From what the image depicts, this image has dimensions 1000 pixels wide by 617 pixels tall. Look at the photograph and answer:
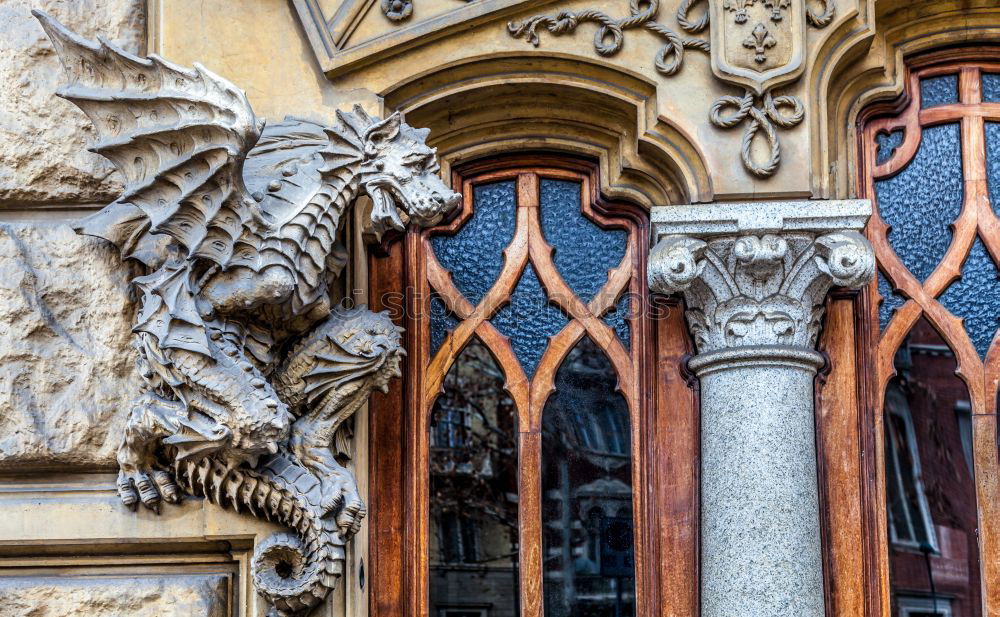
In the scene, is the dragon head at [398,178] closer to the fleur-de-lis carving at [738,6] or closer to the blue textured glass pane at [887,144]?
the fleur-de-lis carving at [738,6]

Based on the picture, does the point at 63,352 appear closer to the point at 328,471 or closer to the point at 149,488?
the point at 149,488


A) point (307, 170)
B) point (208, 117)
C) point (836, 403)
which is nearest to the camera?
point (208, 117)

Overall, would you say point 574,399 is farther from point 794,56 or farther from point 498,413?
point 794,56

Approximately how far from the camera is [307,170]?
15.6 ft

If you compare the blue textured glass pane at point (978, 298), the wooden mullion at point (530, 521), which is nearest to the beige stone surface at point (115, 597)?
the wooden mullion at point (530, 521)

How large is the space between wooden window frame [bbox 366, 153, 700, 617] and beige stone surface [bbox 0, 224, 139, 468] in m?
0.80

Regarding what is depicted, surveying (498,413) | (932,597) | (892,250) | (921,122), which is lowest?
(932,597)

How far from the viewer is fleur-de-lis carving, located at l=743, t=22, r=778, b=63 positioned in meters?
5.03

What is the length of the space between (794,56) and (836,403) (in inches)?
41.8

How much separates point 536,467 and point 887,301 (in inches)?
47.8

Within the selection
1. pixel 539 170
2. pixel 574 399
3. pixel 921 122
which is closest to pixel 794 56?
pixel 921 122

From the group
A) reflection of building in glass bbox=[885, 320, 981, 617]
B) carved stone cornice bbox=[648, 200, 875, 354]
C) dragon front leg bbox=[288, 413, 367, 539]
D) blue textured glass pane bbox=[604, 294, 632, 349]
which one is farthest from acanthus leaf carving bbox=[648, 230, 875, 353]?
dragon front leg bbox=[288, 413, 367, 539]

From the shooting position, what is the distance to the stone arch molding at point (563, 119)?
5.11m

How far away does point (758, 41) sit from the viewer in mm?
5031
